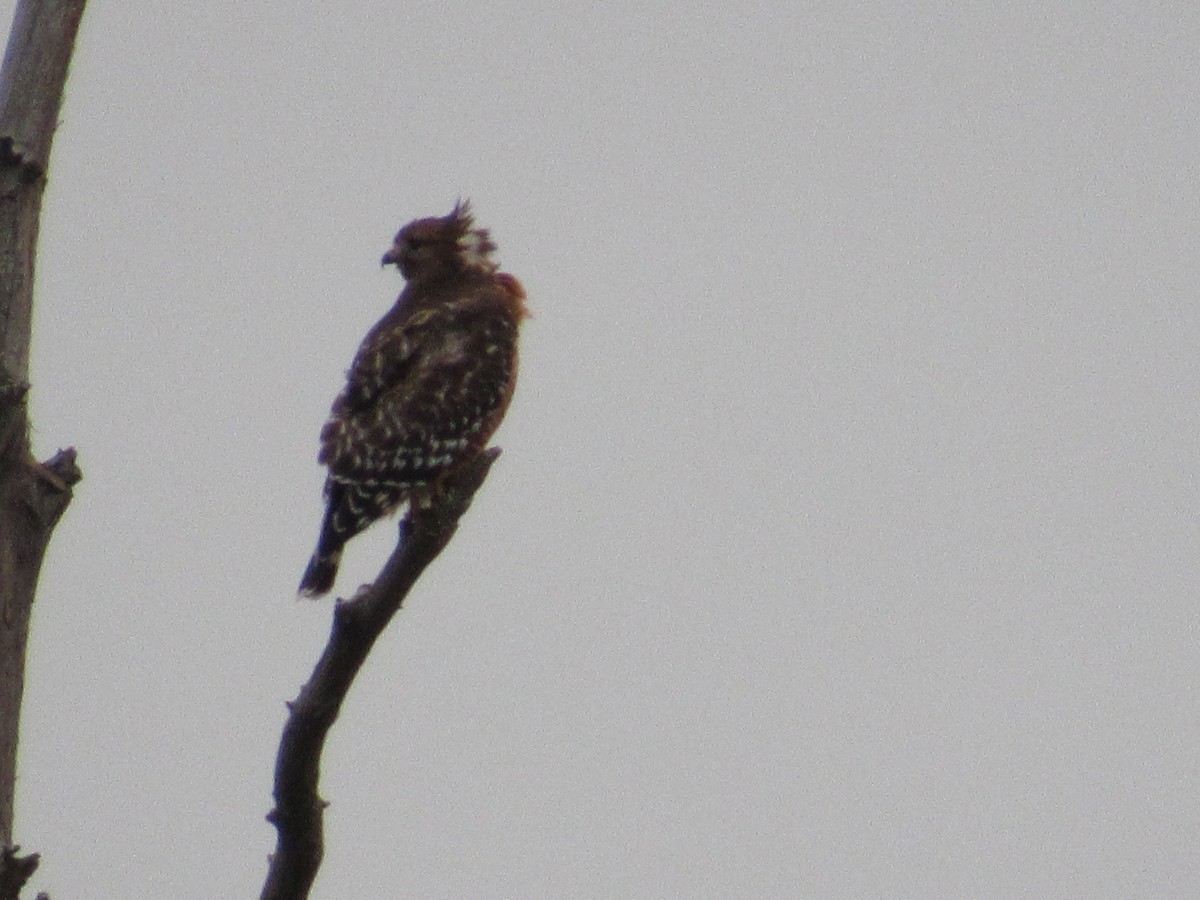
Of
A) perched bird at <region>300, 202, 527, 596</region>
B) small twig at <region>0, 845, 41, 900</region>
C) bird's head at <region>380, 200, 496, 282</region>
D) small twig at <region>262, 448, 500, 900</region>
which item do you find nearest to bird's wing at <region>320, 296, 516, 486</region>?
perched bird at <region>300, 202, 527, 596</region>

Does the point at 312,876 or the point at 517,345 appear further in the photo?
the point at 517,345

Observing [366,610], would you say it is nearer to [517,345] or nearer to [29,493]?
[29,493]

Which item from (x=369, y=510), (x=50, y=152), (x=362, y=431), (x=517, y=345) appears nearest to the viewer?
(x=50, y=152)

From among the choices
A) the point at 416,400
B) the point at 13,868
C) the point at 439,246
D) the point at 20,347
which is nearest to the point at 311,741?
the point at 13,868

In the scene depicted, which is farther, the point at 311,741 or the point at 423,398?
the point at 423,398

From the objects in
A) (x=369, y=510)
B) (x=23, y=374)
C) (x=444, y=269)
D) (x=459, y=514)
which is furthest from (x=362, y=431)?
(x=23, y=374)

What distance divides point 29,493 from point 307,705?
107 centimetres

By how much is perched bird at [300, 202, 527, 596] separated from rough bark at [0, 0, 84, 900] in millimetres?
2704

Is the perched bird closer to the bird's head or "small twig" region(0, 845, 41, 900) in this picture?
the bird's head

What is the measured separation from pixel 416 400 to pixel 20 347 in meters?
3.74

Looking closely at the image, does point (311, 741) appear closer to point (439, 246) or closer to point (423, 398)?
point (423, 398)

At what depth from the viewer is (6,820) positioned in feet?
14.2

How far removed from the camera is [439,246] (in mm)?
10000

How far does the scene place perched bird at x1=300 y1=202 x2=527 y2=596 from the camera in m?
7.76
